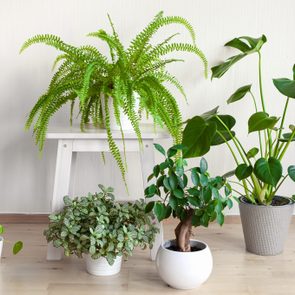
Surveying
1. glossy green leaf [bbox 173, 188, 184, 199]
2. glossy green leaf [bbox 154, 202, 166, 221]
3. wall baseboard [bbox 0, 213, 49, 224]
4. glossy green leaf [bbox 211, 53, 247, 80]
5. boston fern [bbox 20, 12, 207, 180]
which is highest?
glossy green leaf [bbox 211, 53, 247, 80]

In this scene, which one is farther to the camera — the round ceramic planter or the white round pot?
the white round pot

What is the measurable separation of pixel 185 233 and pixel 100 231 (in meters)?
0.30

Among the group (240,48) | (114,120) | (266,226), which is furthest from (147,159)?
(240,48)

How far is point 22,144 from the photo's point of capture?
2.39 metres

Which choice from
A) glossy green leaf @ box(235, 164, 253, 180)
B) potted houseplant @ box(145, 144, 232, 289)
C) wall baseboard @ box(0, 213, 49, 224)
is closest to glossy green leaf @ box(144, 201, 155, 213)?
potted houseplant @ box(145, 144, 232, 289)

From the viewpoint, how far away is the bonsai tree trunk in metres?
1.71

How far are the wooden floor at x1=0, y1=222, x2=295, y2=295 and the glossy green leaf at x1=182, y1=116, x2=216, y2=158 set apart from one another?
0.48 metres

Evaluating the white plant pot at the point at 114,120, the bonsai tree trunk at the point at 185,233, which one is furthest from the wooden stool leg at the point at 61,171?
the bonsai tree trunk at the point at 185,233

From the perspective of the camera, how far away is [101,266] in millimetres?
1800

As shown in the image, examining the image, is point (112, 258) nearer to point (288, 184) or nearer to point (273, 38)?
point (288, 184)

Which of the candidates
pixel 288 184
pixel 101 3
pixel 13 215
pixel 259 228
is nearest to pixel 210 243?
pixel 259 228

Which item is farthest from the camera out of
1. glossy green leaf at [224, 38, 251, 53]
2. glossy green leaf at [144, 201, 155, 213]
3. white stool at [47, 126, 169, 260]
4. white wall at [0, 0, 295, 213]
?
white wall at [0, 0, 295, 213]

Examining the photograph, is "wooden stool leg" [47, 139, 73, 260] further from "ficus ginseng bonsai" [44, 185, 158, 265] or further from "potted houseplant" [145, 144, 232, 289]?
"potted houseplant" [145, 144, 232, 289]

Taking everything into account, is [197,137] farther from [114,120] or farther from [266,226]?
[266,226]
